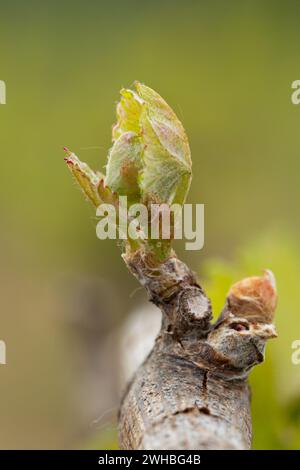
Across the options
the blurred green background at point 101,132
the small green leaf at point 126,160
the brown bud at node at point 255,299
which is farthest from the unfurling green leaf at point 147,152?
the blurred green background at point 101,132

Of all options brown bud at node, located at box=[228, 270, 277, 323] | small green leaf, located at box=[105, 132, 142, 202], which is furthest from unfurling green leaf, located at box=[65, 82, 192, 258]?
brown bud at node, located at box=[228, 270, 277, 323]

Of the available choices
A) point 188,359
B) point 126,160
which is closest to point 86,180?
point 126,160

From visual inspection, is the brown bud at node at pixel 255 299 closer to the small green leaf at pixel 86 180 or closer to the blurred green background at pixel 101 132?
the small green leaf at pixel 86 180

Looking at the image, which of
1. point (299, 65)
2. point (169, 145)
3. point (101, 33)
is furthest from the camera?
point (101, 33)

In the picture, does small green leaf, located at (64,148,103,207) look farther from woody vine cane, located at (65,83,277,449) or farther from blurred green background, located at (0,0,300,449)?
blurred green background, located at (0,0,300,449)

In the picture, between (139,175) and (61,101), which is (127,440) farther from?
(61,101)

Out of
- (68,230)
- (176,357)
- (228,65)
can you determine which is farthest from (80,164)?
(228,65)

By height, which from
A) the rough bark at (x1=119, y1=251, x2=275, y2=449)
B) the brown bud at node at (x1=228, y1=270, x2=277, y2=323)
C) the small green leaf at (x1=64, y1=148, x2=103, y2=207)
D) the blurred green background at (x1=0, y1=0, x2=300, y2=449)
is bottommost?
the rough bark at (x1=119, y1=251, x2=275, y2=449)
